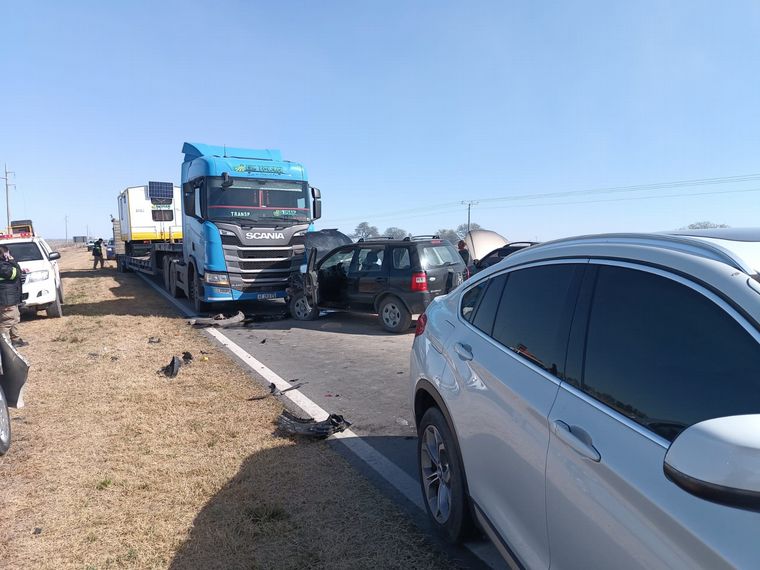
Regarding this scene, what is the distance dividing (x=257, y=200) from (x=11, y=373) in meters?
7.76

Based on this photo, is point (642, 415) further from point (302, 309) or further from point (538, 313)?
point (302, 309)

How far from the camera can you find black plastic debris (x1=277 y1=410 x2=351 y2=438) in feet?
15.8

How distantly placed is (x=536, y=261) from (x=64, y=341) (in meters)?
9.15

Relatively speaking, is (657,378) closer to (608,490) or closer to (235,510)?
(608,490)

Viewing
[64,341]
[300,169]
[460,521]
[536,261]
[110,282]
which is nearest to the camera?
[536,261]

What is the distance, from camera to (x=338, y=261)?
1088 cm

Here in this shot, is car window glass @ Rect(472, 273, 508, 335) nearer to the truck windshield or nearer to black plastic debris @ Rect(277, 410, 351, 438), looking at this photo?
black plastic debris @ Rect(277, 410, 351, 438)

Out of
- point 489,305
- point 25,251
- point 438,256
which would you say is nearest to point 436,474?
point 489,305

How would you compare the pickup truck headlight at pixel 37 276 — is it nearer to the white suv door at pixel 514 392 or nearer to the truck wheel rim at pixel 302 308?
the truck wheel rim at pixel 302 308

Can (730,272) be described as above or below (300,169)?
below

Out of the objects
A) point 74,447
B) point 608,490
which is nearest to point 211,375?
point 74,447

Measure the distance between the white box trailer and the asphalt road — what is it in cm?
1424

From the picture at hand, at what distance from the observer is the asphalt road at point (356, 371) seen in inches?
174

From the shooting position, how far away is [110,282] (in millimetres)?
20500
